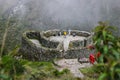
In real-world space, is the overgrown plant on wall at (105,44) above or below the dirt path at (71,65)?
above

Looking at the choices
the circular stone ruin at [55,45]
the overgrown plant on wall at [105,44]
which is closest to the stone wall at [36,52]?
the circular stone ruin at [55,45]

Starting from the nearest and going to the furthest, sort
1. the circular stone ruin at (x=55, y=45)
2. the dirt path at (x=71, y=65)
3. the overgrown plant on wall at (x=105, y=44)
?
the overgrown plant on wall at (x=105, y=44)
the dirt path at (x=71, y=65)
the circular stone ruin at (x=55, y=45)

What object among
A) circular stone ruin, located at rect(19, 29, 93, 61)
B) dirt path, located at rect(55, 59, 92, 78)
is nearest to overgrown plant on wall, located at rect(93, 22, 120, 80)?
dirt path, located at rect(55, 59, 92, 78)

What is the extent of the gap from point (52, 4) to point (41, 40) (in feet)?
156

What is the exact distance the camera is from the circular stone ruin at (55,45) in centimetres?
3341

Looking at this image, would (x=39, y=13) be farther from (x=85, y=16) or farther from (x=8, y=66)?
(x=8, y=66)

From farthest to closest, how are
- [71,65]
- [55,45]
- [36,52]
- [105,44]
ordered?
[55,45]
[36,52]
[71,65]
[105,44]

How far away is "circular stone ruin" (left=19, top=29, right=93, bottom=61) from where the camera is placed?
1315 inches

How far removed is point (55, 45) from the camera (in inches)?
1416

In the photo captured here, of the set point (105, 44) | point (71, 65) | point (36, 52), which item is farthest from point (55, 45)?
point (105, 44)

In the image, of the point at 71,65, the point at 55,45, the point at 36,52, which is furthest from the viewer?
the point at 55,45

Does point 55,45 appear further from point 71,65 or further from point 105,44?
point 105,44

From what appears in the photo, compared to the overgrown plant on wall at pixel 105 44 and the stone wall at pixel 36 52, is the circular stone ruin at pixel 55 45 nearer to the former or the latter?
the stone wall at pixel 36 52

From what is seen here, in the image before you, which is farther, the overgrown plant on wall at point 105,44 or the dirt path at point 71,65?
the dirt path at point 71,65
